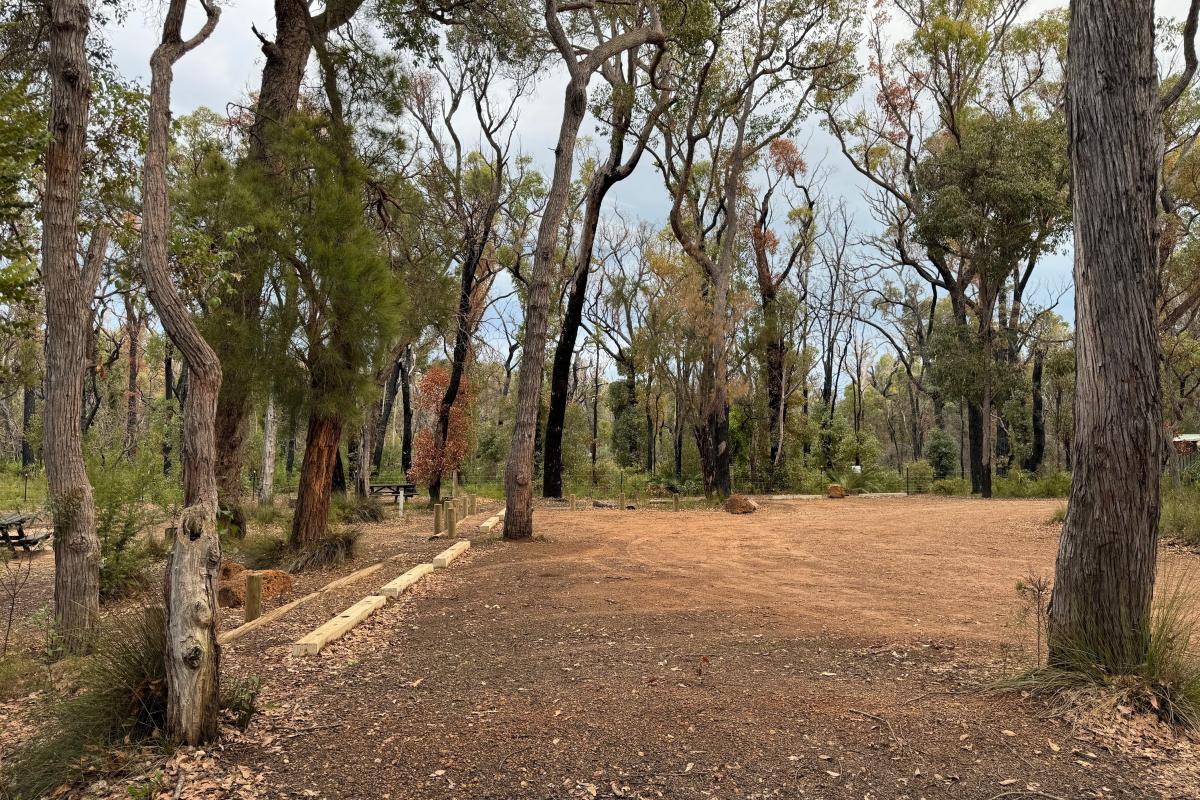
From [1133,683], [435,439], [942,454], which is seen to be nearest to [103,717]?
[1133,683]

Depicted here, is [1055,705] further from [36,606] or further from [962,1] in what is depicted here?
[962,1]

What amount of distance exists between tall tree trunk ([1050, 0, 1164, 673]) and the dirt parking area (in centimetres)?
66

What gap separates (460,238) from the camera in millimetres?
20406

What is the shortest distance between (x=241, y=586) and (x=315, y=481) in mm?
2613

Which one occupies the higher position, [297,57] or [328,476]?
[297,57]

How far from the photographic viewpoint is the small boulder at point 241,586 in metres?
7.42

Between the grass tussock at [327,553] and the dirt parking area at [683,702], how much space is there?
8.21 ft

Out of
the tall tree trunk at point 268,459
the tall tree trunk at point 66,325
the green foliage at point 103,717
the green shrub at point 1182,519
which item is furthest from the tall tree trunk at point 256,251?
the green shrub at point 1182,519

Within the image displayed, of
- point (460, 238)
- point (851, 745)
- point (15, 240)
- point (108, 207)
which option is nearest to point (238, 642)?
point (851, 745)

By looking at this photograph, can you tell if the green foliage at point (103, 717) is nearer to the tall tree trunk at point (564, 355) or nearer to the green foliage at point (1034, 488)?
the tall tree trunk at point (564, 355)

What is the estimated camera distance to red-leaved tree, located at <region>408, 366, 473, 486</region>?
21141 mm

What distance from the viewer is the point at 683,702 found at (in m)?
3.84

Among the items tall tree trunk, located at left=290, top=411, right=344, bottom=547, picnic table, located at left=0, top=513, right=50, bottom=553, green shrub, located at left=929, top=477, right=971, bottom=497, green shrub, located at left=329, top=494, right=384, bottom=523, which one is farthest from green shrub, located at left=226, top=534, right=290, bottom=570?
green shrub, located at left=929, top=477, right=971, bottom=497

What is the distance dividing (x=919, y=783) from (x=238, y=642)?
15.7 ft
